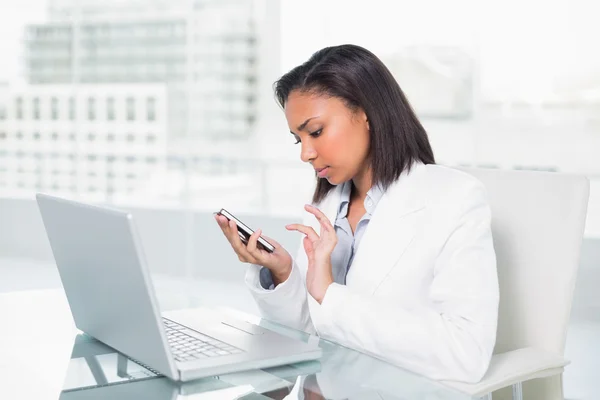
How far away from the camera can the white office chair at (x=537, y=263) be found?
167 centimetres

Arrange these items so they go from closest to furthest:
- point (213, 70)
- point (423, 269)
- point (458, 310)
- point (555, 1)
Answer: point (458, 310) < point (423, 269) < point (555, 1) < point (213, 70)

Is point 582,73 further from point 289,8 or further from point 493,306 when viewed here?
point 493,306

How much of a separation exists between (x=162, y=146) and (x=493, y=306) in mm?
6073

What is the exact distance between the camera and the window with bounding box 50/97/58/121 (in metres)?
7.56

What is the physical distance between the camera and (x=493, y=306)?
150 centimetres

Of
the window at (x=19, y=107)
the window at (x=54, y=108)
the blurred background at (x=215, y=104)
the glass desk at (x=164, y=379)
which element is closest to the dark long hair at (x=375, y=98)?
the glass desk at (x=164, y=379)

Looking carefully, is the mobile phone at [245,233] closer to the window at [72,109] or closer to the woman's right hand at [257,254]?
the woman's right hand at [257,254]

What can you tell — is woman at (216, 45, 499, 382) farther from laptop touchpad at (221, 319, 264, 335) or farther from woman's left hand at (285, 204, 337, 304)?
laptop touchpad at (221, 319, 264, 335)

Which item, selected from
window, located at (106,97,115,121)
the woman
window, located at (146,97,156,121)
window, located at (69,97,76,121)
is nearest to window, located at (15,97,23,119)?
window, located at (69,97,76,121)

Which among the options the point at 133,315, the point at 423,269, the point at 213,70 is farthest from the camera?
the point at 213,70

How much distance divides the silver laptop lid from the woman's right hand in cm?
30

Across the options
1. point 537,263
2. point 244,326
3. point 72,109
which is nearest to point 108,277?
point 244,326

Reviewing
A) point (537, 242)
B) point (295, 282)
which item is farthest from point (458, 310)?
point (295, 282)

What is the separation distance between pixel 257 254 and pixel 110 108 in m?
5.97
